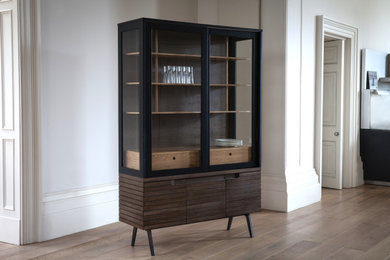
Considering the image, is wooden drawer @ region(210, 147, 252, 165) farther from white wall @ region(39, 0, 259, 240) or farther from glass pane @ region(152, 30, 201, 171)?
white wall @ region(39, 0, 259, 240)

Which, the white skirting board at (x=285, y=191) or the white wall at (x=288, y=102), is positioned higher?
the white wall at (x=288, y=102)

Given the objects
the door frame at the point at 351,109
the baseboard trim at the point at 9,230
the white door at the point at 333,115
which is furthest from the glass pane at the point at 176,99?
the white door at the point at 333,115

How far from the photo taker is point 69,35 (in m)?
4.79

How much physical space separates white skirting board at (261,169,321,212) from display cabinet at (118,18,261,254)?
42.2 inches

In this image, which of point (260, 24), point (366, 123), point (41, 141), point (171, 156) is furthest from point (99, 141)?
point (366, 123)

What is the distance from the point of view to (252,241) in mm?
4594

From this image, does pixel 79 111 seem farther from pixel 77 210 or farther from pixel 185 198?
pixel 185 198

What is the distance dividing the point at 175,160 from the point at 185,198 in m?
0.36

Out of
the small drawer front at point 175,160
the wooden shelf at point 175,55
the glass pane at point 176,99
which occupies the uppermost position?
the wooden shelf at point 175,55

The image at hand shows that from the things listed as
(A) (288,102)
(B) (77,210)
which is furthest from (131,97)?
(A) (288,102)

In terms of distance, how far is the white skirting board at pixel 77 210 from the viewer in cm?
460

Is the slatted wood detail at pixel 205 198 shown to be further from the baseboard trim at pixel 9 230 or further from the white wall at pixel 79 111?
the baseboard trim at pixel 9 230

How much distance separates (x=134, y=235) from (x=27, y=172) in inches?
45.4

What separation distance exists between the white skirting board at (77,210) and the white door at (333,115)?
371 cm
